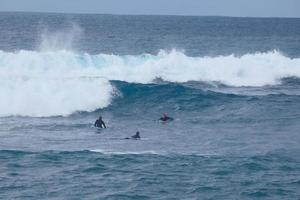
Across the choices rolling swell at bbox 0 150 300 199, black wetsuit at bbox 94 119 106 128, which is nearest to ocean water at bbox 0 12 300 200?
rolling swell at bbox 0 150 300 199

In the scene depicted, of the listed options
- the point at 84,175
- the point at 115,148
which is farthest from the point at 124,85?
the point at 84,175

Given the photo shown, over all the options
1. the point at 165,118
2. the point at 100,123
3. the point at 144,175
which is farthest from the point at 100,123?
the point at 144,175

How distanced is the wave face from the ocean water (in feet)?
0.27

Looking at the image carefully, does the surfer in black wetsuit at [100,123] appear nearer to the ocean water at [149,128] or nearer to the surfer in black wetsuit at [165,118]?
the ocean water at [149,128]

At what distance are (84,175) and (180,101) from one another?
57.6 ft

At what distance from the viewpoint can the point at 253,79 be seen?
49.7m

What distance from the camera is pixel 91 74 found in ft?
159

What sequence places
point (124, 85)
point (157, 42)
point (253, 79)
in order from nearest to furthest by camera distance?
point (124, 85), point (253, 79), point (157, 42)

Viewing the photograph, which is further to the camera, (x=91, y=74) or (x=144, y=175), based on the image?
(x=91, y=74)

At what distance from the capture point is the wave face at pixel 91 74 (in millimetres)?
37344

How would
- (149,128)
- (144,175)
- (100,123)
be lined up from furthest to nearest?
(149,128) → (100,123) → (144,175)

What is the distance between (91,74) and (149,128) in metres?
18.0

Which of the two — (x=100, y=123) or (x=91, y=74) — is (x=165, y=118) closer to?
(x=100, y=123)

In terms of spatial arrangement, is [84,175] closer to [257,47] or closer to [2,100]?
[2,100]
